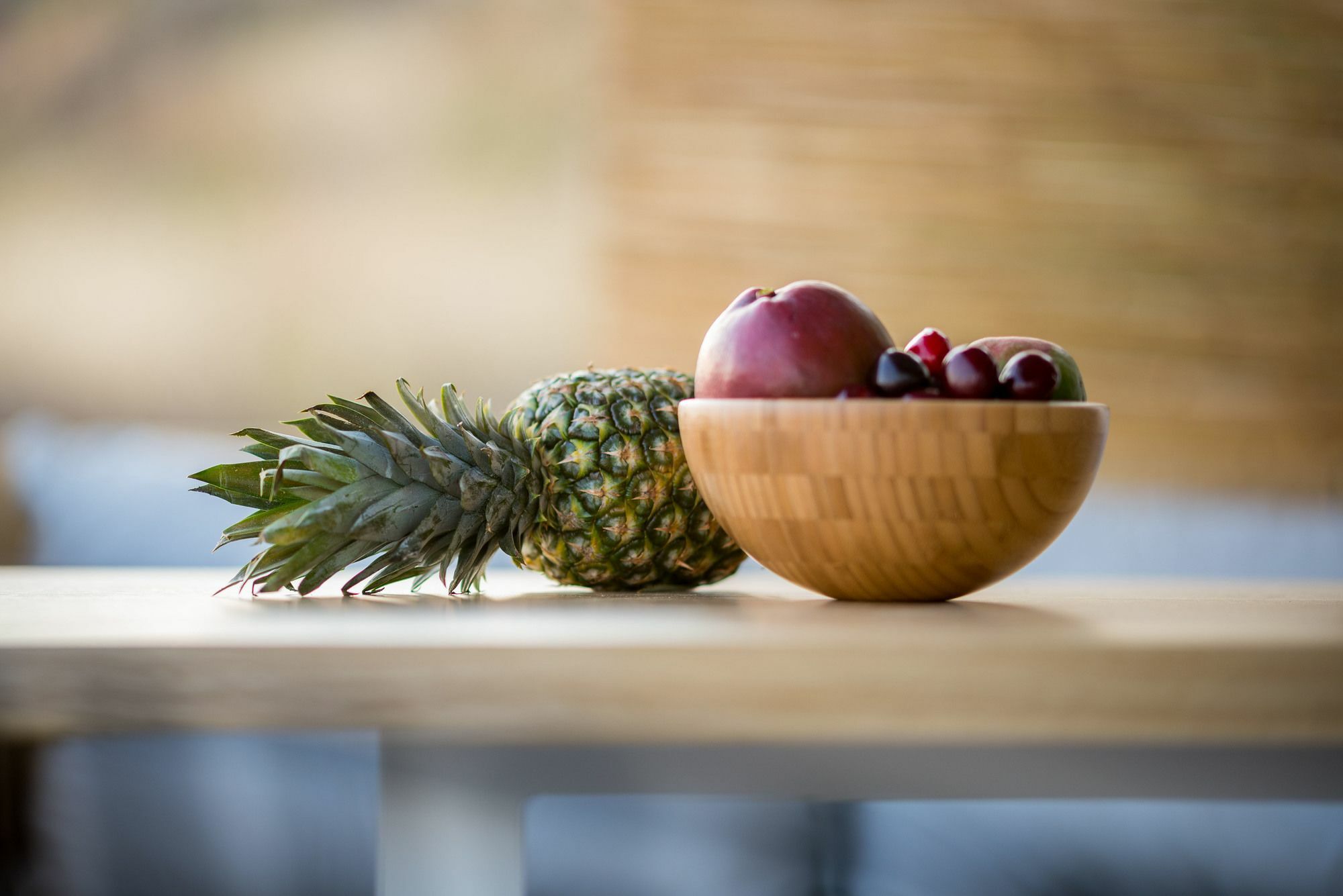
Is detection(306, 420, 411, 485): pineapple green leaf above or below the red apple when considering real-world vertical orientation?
below

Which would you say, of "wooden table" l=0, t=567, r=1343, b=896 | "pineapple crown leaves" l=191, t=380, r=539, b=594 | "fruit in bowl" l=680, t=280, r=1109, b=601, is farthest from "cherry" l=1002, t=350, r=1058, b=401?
"pineapple crown leaves" l=191, t=380, r=539, b=594

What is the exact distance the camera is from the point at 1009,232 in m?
2.35

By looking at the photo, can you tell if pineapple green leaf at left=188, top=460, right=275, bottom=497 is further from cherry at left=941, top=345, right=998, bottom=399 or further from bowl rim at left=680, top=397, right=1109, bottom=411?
cherry at left=941, top=345, right=998, bottom=399

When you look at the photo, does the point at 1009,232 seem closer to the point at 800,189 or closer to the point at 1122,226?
the point at 1122,226

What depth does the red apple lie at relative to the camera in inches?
28.8

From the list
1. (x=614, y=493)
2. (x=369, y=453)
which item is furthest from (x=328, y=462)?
(x=614, y=493)

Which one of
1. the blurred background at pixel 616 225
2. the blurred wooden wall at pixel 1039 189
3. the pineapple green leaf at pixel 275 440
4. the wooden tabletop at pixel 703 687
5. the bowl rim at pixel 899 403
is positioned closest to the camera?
the wooden tabletop at pixel 703 687

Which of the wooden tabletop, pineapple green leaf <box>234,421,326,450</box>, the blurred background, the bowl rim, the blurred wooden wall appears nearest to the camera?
the wooden tabletop

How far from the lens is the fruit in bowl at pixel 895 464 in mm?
685

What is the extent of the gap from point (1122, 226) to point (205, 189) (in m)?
2.71

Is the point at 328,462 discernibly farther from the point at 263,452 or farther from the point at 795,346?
the point at 795,346

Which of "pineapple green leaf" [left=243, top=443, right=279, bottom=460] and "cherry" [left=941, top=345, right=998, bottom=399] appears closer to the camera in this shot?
"cherry" [left=941, top=345, right=998, bottom=399]

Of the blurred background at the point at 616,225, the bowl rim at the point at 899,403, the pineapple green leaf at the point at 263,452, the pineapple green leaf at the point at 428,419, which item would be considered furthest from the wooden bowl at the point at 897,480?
the blurred background at the point at 616,225

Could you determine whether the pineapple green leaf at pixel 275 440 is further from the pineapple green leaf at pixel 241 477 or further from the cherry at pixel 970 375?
the cherry at pixel 970 375
